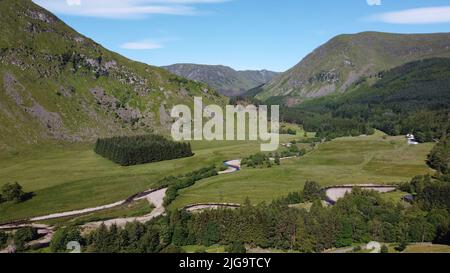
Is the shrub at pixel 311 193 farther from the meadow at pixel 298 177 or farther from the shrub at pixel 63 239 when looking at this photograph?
the shrub at pixel 63 239

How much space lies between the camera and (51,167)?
17762 cm

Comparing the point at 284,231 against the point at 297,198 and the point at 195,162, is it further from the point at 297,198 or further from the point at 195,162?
the point at 195,162

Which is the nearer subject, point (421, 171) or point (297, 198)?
point (297, 198)

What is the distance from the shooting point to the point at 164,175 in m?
167

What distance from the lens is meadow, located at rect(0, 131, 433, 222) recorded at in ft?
420

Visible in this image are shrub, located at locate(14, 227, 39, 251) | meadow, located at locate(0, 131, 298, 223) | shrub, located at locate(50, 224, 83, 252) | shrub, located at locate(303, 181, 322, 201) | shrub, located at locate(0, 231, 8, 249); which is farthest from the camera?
meadow, located at locate(0, 131, 298, 223)

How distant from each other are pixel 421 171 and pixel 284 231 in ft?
344

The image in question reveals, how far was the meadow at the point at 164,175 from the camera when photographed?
12800 cm

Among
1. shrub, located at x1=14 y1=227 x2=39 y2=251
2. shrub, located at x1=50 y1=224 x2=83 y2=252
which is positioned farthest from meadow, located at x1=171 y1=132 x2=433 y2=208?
shrub, located at x1=14 y1=227 x2=39 y2=251

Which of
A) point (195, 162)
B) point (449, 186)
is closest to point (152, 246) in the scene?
point (449, 186)

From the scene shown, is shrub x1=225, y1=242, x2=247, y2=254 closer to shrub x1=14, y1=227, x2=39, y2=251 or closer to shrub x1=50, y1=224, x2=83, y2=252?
shrub x1=50, y1=224, x2=83, y2=252
